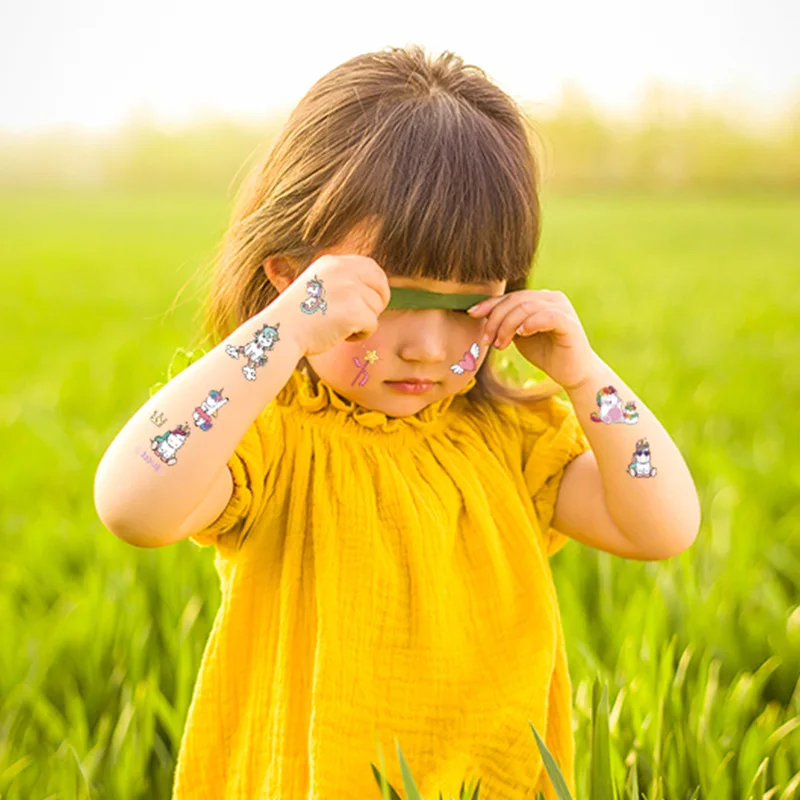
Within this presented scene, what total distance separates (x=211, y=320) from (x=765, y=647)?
124 cm

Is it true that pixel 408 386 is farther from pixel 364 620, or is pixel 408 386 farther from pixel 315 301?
pixel 364 620

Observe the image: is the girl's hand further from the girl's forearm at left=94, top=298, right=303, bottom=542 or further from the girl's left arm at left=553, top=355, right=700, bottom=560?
the girl's forearm at left=94, top=298, right=303, bottom=542

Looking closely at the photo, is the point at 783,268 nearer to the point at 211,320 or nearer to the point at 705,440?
the point at 705,440

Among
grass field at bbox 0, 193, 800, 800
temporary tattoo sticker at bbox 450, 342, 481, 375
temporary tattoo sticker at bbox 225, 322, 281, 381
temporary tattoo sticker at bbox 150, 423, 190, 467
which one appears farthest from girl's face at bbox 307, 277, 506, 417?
grass field at bbox 0, 193, 800, 800

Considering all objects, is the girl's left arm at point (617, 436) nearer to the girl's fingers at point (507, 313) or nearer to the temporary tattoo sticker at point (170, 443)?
the girl's fingers at point (507, 313)

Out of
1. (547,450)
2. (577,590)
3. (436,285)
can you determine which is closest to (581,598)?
(577,590)

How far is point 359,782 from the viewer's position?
1.32 meters

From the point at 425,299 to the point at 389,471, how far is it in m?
0.25

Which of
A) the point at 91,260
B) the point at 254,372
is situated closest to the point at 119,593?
the point at 254,372

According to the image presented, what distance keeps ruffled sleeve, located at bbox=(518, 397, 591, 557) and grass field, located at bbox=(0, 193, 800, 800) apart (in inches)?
14.7

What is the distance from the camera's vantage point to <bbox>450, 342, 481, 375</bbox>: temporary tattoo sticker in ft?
4.34

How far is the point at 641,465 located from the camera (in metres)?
1.37

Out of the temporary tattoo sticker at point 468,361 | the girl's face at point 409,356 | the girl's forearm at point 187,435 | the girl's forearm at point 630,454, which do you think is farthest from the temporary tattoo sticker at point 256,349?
the girl's forearm at point 630,454

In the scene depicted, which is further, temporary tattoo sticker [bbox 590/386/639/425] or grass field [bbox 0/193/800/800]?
grass field [bbox 0/193/800/800]
